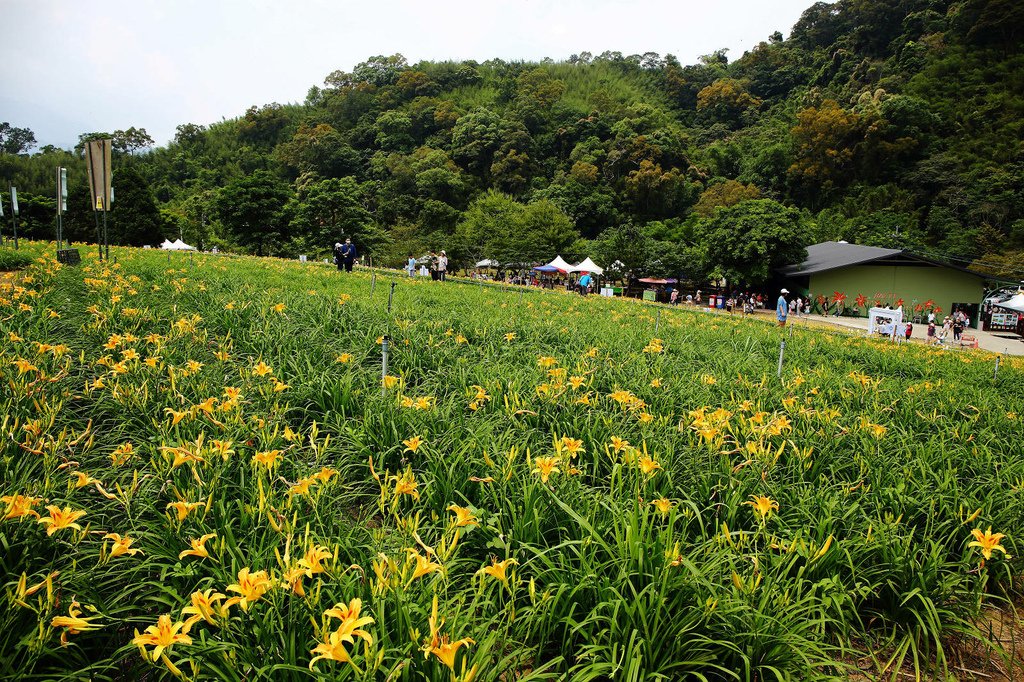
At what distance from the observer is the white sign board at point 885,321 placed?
50.7 feet

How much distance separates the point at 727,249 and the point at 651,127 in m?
35.7

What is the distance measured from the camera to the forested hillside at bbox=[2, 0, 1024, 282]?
30.4 meters

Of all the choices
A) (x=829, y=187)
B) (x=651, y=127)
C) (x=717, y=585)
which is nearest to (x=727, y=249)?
(x=829, y=187)

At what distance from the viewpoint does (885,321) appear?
1725cm

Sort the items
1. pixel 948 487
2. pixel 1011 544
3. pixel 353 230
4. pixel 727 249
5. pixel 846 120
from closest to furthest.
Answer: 1. pixel 1011 544
2. pixel 948 487
3. pixel 727 249
4. pixel 353 230
5. pixel 846 120

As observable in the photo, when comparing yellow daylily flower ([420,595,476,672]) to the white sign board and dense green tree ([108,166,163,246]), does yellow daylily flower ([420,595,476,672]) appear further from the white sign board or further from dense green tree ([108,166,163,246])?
dense green tree ([108,166,163,246])

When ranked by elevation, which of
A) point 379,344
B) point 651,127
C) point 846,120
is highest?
point 651,127

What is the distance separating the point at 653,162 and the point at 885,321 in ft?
121

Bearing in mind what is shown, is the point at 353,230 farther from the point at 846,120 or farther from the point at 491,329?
the point at 846,120

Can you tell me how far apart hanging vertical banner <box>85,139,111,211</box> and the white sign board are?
18.5 meters

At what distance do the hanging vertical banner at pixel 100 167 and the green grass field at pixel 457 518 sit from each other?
344 cm

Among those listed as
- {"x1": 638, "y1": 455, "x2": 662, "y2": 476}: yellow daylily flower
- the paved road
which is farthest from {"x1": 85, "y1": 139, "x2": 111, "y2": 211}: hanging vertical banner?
the paved road

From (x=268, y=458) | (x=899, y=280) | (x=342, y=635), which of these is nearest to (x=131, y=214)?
(x=268, y=458)

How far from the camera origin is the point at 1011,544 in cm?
249
